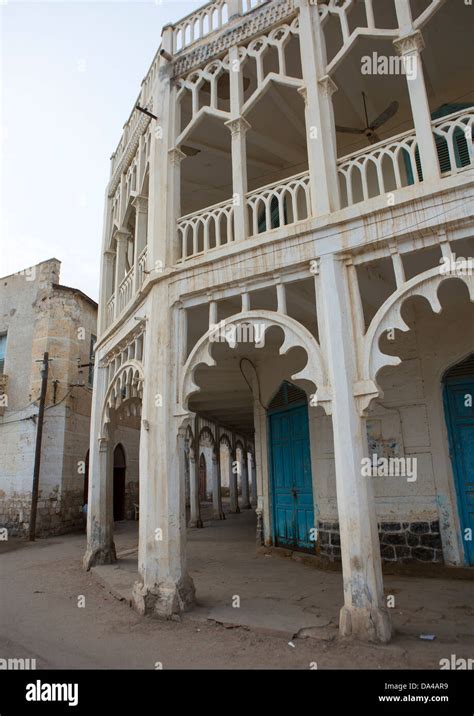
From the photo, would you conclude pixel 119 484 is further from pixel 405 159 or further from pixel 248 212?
pixel 405 159

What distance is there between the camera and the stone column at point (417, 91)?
208 inches

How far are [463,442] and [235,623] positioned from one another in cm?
438

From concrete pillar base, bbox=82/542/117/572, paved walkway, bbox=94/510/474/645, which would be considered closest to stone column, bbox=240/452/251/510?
paved walkway, bbox=94/510/474/645

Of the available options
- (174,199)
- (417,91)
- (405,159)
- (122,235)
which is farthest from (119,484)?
(417,91)

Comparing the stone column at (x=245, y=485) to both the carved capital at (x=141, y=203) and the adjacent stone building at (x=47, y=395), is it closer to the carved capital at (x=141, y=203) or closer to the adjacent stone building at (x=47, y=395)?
the adjacent stone building at (x=47, y=395)

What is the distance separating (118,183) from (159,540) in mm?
8456

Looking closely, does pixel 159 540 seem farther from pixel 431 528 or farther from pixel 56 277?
pixel 56 277

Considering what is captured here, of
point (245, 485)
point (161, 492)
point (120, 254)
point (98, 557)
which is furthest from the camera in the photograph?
point (245, 485)

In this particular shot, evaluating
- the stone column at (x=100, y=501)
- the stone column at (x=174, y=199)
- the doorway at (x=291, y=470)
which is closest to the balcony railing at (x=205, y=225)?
the stone column at (x=174, y=199)

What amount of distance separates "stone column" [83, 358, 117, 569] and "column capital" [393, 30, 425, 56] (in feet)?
25.4

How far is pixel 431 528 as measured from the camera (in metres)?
7.01

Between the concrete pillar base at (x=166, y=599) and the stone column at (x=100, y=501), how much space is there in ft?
11.6

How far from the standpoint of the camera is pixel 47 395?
611 inches
